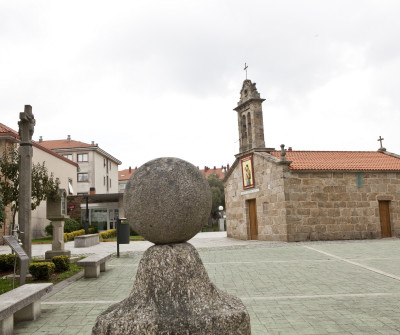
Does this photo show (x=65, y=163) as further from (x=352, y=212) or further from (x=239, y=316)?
(x=239, y=316)

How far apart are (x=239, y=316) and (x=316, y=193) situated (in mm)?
15442

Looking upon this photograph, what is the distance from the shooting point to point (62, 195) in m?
11.6

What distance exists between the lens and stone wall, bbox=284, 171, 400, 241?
1717cm

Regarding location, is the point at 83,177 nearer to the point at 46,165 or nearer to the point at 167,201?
the point at 46,165

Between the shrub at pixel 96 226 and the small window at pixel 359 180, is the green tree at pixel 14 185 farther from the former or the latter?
the shrub at pixel 96 226

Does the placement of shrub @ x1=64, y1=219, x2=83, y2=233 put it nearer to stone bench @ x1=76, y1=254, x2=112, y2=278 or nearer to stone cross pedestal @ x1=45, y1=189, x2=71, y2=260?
stone cross pedestal @ x1=45, y1=189, x2=71, y2=260

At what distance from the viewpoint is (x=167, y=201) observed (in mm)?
3383

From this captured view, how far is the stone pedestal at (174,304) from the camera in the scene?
120 inches

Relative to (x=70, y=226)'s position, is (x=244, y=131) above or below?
above

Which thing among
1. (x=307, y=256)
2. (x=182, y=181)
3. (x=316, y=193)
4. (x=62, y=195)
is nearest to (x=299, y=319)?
(x=182, y=181)

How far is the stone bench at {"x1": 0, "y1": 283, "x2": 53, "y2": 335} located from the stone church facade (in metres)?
13.4

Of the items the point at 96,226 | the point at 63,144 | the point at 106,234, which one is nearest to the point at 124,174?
the point at 63,144

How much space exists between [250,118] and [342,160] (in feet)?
19.3

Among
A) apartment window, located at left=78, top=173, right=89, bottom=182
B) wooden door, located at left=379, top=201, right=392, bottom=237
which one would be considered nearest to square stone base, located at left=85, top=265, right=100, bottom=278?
wooden door, located at left=379, top=201, right=392, bottom=237
